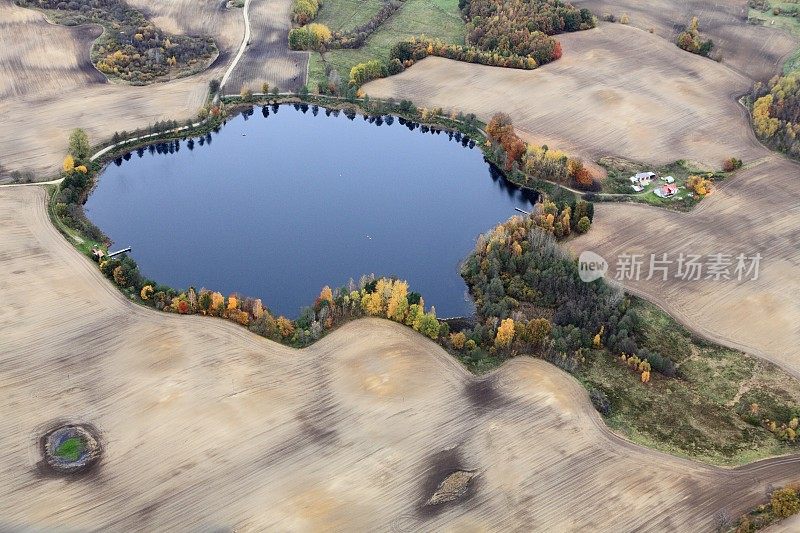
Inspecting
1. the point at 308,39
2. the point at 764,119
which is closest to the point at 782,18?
the point at 764,119

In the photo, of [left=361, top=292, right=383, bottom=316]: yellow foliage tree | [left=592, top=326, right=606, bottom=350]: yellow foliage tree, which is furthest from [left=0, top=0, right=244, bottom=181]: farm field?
[left=592, top=326, right=606, bottom=350]: yellow foliage tree

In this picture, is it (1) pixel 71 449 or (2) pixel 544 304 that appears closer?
(1) pixel 71 449

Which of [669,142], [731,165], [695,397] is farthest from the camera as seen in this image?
[669,142]

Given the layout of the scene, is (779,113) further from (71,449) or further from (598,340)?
(71,449)

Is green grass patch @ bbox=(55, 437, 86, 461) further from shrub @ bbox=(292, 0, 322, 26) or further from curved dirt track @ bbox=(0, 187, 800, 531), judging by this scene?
shrub @ bbox=(292, 0, 322, 26)

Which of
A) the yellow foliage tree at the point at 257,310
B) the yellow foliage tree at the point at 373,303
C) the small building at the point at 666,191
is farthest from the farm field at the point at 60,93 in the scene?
the small building at the point at 666,191

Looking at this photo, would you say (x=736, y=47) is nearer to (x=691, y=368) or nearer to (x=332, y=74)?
(x=332, y=74)

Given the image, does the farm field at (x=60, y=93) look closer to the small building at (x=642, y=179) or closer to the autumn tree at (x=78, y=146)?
the autumn tree at (x=78, y=146)

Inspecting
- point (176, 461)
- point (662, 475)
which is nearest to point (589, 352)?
point (662, 475)
